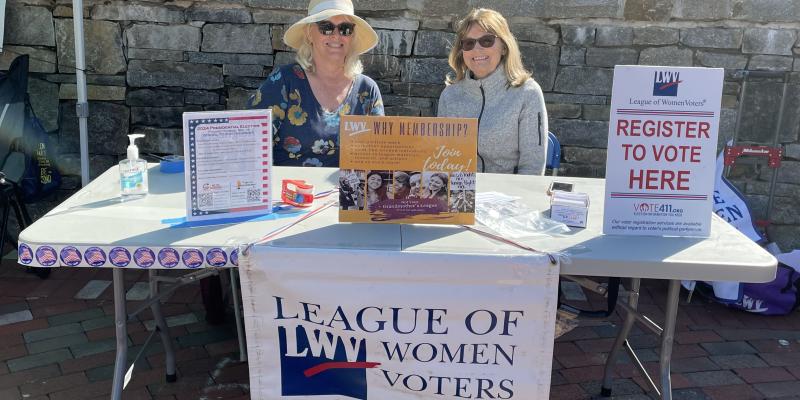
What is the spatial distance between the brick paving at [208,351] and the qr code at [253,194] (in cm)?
102

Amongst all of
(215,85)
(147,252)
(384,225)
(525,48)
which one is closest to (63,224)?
(147,252)

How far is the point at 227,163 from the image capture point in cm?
203

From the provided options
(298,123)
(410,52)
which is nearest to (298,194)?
(298,123)

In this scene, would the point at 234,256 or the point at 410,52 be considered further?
the point at 410,52

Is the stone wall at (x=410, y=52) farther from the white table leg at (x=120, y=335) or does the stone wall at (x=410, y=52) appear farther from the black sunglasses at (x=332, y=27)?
the white table leg at (x=120, y=335)

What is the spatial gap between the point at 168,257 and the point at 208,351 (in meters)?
1.38

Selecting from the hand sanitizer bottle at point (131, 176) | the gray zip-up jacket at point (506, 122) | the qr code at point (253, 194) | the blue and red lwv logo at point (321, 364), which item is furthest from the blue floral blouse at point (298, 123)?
the blue and red lwv logo at point (321, 364)

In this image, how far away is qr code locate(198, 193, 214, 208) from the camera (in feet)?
6.59

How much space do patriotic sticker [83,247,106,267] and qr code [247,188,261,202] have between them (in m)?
0.45

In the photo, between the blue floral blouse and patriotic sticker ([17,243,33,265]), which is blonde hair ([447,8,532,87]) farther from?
patriotic sticker ([17,243,33,265])

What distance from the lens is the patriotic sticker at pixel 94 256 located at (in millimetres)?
1798

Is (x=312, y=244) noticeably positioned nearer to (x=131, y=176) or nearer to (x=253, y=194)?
(x=253, y=194)

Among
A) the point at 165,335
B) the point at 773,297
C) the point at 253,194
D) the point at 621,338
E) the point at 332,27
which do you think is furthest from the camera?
the point at 773,297

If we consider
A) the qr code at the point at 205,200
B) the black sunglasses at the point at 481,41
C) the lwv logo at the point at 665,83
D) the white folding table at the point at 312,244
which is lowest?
the white folding table at the point at 312,244
